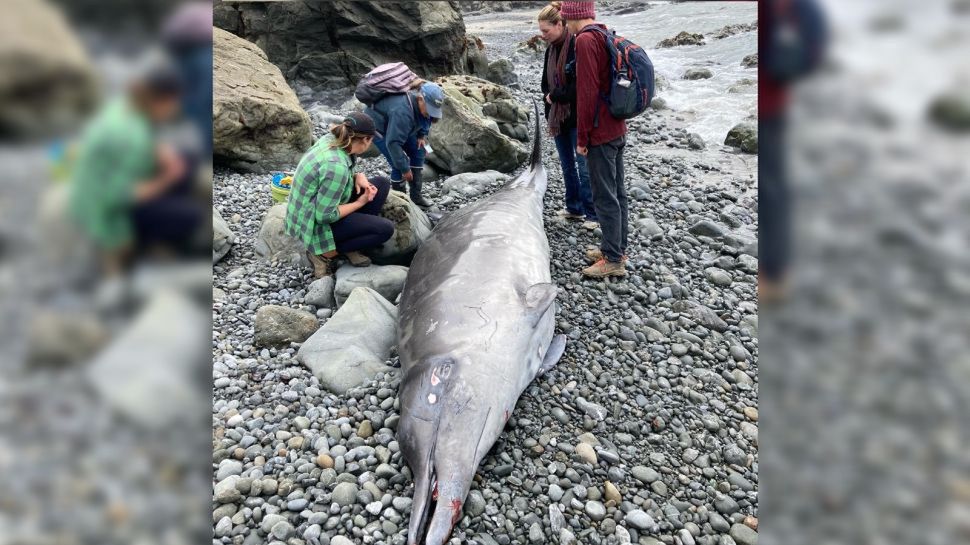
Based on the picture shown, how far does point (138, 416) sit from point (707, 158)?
1073 cm

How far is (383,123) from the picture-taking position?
23.7 ft

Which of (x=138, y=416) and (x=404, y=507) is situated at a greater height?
(x=138, y=416)

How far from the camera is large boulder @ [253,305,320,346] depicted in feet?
15.9

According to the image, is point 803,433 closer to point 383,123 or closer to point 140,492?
point 140,492

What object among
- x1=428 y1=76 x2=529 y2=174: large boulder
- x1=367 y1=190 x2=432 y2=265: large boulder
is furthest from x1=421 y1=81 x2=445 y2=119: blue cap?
x1=428 y1=76 x2=529 y2=174: large boulder

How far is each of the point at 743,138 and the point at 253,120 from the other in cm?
866

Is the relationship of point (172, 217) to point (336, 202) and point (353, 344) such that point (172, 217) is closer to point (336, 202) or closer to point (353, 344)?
point (353, 344)

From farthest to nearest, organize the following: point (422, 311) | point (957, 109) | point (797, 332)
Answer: point (422, 311), point (797, 332), point (957, 109)

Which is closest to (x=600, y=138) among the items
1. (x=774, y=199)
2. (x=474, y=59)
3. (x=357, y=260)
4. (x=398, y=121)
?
(x=357, y=260)

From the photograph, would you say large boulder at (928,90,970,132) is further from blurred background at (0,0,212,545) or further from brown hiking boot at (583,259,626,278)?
brown hiking boot at (583,259,626,278)

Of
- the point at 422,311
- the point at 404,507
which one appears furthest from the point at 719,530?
the point at 422,311

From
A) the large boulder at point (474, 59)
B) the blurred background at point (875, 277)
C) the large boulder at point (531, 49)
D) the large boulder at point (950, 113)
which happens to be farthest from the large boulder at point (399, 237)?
the large boulder at point (531, 49)

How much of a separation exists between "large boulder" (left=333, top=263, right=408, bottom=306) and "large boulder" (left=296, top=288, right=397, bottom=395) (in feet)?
1.37

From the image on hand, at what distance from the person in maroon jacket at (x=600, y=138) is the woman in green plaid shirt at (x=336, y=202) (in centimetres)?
205
